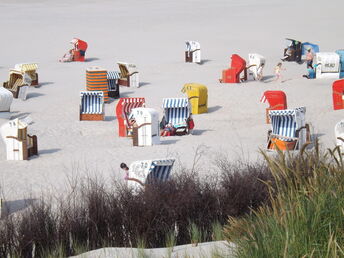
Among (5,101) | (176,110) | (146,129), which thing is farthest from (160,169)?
(5,101)

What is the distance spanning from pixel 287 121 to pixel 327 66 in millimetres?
10607

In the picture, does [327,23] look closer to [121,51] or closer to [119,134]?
[121,51]

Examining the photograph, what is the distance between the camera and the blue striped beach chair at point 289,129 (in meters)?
14.6

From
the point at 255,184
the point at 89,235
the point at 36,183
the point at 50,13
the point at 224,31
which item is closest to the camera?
the point at 89,235

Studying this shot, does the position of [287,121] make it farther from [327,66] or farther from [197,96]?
[327,66]

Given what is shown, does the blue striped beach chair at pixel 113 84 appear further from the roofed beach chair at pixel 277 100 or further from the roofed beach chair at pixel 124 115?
the roofed beach chair at pixel 277 100

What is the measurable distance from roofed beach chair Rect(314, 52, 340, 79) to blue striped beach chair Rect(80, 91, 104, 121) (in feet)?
29.4

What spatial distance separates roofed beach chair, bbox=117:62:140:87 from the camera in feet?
85.0

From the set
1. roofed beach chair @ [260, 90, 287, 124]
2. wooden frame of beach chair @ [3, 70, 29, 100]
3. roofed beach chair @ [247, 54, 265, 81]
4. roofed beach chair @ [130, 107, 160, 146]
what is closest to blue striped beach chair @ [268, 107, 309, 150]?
roofed beach chair @ [130, 107, 160, 146]

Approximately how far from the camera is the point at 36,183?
40.3 feet

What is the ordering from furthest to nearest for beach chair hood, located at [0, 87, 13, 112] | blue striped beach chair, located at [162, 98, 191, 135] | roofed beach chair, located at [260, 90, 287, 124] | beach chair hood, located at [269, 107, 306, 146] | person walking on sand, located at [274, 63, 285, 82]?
person walking on sand, located at [274, 63, 285, 82] → beach chair hood, located at [0, 87, 13, 112] → roofed beach chair, located at [260, 90, 287, 124] → blue striped beach chair, located at [162, 98, 191, 135] → beach chair hood, located at [269, 107, 306, 146]

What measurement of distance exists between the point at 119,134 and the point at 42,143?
206cm

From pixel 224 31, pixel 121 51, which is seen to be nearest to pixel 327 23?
pixel 224 31

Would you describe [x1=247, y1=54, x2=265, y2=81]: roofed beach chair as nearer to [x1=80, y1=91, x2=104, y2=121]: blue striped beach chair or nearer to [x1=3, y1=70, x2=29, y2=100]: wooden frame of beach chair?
[x1=80, y1=91, x2=104, y2=121]: blue striped beach chair
